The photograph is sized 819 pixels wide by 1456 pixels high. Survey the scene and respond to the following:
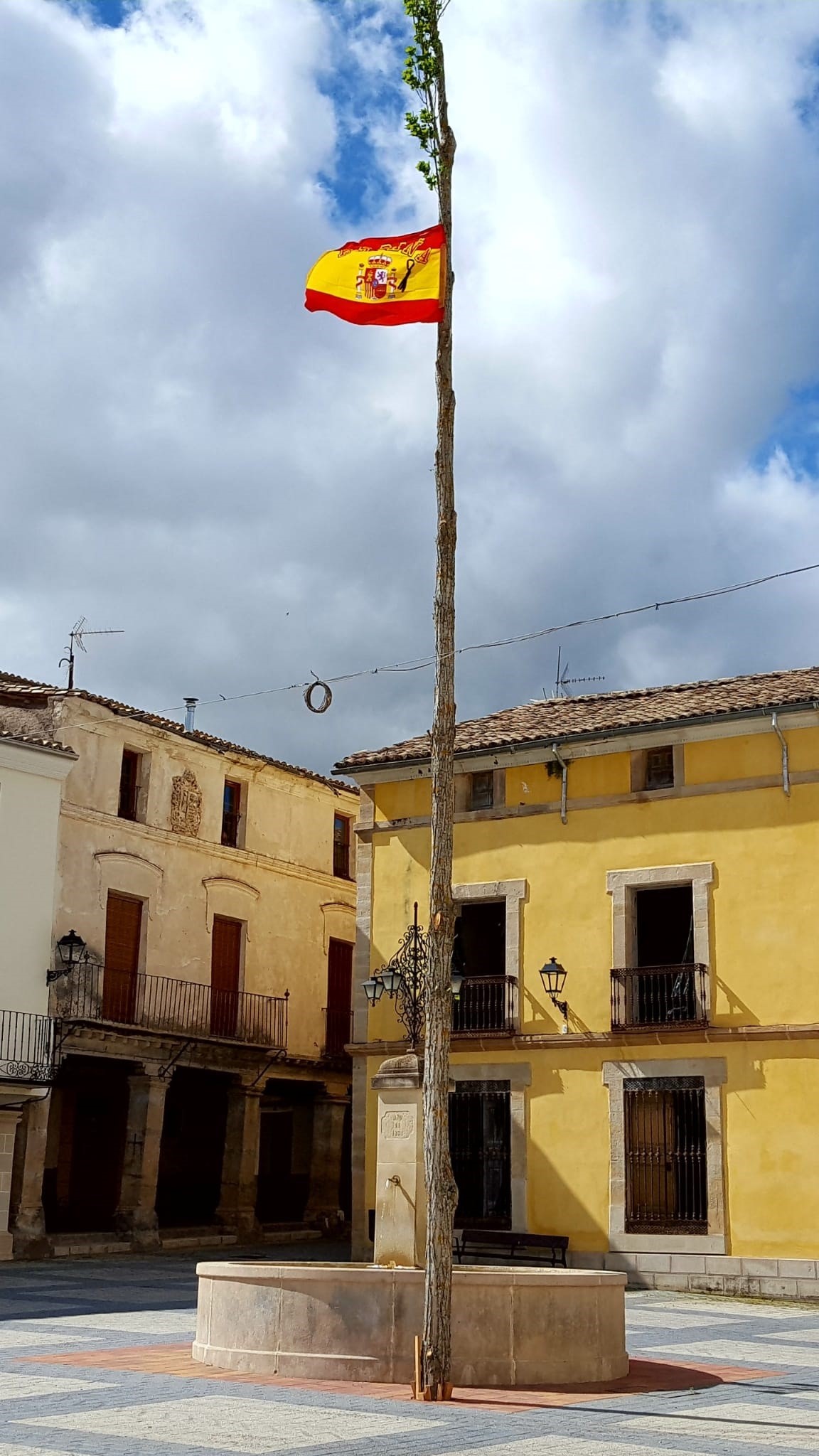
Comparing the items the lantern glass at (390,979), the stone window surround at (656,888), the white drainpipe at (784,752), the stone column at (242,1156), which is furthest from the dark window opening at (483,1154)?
the stone column at (242,1156)

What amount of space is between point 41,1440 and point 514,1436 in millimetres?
2441

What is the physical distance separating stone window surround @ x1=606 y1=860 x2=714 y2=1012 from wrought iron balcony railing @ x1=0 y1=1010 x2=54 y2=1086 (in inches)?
342

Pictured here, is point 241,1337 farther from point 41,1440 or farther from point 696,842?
point 696,842

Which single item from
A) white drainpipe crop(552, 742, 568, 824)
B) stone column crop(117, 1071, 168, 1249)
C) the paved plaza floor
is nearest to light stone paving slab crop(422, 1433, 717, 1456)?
the paved plaza floor

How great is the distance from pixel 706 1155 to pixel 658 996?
214 centimetres

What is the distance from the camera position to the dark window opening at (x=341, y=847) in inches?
1246

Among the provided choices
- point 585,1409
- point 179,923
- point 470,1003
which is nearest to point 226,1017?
point 179,923

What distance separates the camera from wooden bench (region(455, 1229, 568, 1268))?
799 inches

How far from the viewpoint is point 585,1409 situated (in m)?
9.32

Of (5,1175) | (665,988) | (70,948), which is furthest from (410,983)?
(5,1175)

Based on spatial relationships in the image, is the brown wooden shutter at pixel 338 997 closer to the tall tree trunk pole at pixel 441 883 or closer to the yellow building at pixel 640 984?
the yellow building at pixel 640 984

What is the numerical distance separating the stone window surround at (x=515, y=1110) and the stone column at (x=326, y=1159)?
8792mm

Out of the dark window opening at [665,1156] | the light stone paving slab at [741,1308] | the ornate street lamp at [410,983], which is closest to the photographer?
the light stone paving slab at [741,1308]

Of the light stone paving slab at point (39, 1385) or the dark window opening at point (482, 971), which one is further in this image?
the dark window opening at point (482, 971)
